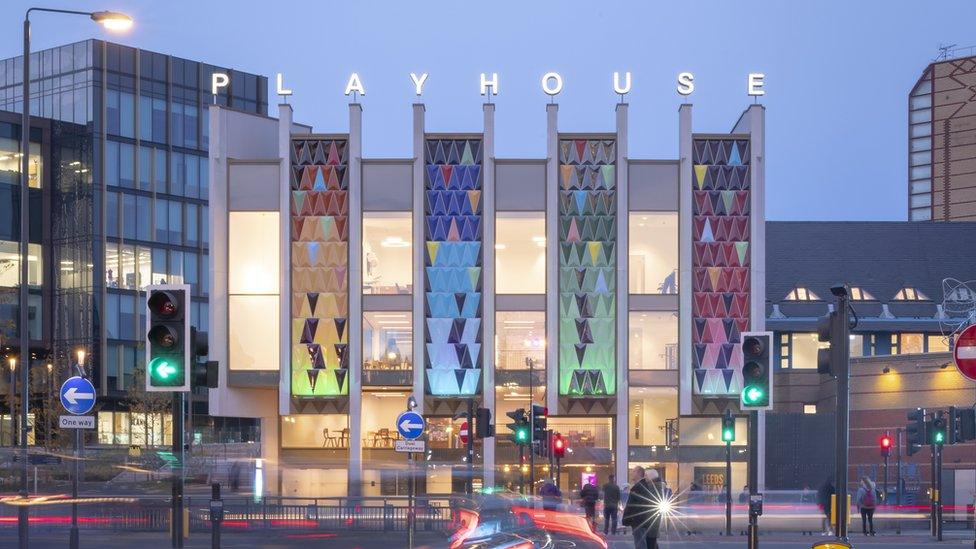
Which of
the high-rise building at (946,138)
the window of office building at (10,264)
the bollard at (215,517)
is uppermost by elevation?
the high-rise building at (946,138)

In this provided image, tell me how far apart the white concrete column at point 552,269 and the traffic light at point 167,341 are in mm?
39485

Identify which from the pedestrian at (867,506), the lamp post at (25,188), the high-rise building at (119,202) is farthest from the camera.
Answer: the high-rise building at (119,202)

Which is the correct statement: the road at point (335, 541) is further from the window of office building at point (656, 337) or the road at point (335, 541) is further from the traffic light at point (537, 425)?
the window of office building at point (656, 337)

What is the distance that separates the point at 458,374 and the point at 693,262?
10499 mm

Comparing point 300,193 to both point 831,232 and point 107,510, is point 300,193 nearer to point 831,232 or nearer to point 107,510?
point 107,510

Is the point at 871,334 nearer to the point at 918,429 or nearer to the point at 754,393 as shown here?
the point at 918,429

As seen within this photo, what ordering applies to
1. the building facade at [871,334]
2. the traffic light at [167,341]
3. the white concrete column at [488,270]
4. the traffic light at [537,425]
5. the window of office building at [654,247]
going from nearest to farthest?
1. the traffic light at [167,341]
2. the traffic light at [537,425]
3. the white concrete column at [488,270]
4. the window of office building at [654,247]
5. the building facade at [871,334]

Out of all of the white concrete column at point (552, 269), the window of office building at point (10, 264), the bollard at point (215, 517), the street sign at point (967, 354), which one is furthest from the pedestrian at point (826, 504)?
the window of office building at point (10, 264)

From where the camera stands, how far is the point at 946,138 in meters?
128

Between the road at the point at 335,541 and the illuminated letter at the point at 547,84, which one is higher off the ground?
the illuminated letter at the point at 547,84

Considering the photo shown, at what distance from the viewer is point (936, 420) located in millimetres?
40438

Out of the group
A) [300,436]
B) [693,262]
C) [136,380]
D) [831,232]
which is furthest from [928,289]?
[136,380]

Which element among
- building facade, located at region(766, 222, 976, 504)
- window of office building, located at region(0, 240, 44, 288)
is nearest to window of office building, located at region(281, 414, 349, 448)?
building facade, located at region(766, 222, 976, 504)

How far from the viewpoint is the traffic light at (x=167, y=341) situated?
54.7 feet
